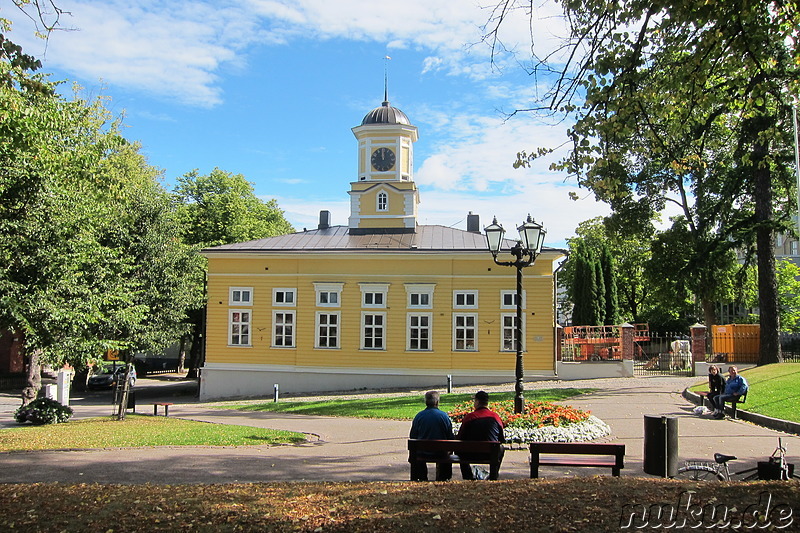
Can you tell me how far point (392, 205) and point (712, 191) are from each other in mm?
15439

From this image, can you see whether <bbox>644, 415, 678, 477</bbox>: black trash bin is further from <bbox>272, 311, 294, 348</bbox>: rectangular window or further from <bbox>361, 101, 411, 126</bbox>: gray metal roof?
<bbox>361, 101, 411, 126</bbox>: gray metal roof

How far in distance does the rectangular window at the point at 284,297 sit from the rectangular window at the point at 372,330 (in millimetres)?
3427

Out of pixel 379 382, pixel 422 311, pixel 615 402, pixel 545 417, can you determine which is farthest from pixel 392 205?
pixel 545 417

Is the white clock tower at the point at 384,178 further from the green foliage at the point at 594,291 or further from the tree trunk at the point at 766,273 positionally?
the tree trunk at the point at 766,273

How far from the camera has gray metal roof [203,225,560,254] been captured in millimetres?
30516

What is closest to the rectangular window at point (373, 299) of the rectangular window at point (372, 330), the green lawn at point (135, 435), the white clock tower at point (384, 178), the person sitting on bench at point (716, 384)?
the rectangular window at point (372, 330)

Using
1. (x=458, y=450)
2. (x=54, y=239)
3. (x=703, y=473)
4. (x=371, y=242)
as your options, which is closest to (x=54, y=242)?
(x=54, y=239)

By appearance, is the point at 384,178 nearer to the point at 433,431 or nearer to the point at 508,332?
the point at 508,332

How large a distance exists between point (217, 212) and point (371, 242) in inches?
711

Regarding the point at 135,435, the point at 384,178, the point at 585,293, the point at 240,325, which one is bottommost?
the point at 135,435

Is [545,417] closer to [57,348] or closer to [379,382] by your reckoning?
[57,348]

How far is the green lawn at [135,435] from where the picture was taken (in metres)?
14.0

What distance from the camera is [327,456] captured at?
1238 cm

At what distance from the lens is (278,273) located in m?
31.1
